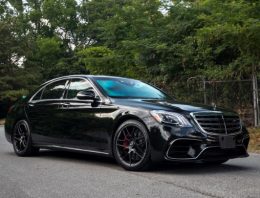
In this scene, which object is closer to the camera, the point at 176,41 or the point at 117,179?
the point at 117,179

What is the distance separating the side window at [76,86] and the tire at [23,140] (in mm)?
1268

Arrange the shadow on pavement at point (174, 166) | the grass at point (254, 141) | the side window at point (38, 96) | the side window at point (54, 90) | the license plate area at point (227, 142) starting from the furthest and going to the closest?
1. the grass at point (254, 141)
2. the side window at point (38, 96)
3. the side window at point (54, 90)
4. the shadow on pavement at point (174, 166)
5. the license plate area at point (227, 142)

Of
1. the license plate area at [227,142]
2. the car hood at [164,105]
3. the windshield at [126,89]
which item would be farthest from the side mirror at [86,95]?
the license plate area at [227,142]

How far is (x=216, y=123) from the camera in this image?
761 centimetres

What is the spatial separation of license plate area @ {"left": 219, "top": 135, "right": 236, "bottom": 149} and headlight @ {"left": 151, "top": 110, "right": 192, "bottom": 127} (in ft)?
1.69

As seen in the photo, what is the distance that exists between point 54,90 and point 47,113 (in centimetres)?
50

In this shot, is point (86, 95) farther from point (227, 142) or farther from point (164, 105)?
point (227, 142)

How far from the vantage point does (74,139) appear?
28.8ft

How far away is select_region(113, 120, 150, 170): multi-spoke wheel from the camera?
300 inches

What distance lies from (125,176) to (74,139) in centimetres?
171

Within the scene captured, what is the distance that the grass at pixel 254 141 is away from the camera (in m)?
11.2

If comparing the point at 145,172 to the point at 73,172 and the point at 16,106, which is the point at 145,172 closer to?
the point at 73,172

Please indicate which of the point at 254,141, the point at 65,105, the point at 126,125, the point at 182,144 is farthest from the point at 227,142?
the point at 254,141

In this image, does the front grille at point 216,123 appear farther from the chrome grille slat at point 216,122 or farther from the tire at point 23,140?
the tire at point 23,140
